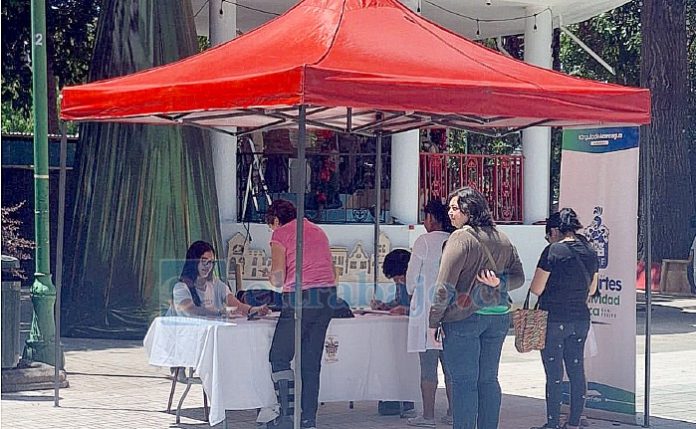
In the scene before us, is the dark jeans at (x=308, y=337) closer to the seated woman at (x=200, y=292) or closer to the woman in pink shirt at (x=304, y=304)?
the woman in pink shirt at (x=304, y=304)

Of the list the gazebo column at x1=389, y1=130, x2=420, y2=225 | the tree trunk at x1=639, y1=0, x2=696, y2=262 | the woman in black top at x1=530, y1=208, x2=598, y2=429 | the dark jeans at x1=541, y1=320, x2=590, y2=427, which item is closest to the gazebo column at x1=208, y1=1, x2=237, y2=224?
the gazebo column at x1=389, y1=130, x2=420, y2=225

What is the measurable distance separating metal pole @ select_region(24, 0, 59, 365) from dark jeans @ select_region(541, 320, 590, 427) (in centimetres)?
454

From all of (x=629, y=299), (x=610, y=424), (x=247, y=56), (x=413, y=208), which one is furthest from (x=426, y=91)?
(x=413, y=208)

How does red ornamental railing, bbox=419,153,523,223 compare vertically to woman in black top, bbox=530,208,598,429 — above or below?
above

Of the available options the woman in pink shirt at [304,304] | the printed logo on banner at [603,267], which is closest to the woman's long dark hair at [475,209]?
the woman in pink shirt at [304,304]

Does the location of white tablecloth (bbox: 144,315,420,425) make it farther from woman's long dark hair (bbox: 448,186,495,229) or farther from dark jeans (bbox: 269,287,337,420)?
woman's long dark hair (bbox: 448,186,495,229)

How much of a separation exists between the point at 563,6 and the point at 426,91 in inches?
420

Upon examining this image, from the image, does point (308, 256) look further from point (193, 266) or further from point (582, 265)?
point (582, 265)

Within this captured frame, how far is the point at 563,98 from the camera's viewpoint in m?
8.29

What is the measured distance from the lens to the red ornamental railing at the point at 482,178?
1706 centimetres

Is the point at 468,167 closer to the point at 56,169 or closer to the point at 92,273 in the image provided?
the point at 92,273

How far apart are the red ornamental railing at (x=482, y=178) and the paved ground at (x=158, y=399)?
332 cm

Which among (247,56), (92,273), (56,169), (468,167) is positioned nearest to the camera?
(247,56)

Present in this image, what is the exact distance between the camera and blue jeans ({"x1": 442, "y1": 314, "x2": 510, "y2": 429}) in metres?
7.65
